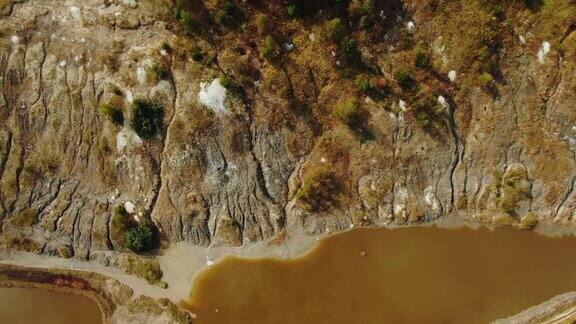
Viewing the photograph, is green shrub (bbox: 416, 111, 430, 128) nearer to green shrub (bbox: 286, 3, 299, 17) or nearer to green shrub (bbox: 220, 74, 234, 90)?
green shrub (bbox: 286, 3, 299, 17)

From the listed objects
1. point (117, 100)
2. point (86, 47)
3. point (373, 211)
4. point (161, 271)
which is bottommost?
point (161, 271)

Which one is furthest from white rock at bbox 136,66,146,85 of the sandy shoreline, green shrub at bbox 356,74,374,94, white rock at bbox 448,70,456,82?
white rock at bbox 448,70,456,82

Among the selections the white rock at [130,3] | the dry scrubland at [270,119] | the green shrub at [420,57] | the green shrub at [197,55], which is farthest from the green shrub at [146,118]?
the green shrub at [420,57]

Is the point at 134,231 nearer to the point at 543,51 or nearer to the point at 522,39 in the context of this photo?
the point at 522,39

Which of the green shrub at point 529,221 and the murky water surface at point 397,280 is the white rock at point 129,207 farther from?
the green shrub at point 529,221

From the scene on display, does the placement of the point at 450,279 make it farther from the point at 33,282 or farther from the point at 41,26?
the point at 41,26

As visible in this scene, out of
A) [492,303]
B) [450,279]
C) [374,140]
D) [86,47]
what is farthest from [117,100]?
[492,303]

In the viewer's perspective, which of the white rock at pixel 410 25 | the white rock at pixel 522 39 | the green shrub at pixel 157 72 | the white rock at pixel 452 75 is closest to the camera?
the green shrub at pixel 157 72
